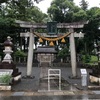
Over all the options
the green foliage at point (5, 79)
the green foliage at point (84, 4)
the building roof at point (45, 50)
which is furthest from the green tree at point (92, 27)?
the green foliage at point (5, 79)

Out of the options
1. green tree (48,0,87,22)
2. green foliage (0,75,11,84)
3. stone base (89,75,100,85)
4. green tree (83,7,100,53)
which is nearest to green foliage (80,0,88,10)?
green tree (48,0,87,22)

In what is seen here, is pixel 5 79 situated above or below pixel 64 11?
below

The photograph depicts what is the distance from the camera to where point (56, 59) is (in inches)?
1561

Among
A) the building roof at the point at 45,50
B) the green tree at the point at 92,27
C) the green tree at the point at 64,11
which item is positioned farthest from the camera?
the building roof at the point at 45,50

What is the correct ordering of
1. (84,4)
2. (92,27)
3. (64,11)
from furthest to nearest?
(84,4), (64,11), (92,27)

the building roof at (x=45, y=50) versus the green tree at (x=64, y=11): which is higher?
the green tree at (x=64, y=11)

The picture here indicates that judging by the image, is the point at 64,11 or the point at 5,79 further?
the point at 64,11

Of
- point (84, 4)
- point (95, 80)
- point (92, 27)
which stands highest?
point (84, 4)

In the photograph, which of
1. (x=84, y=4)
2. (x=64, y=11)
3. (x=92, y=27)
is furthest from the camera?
(x=84, y=4)

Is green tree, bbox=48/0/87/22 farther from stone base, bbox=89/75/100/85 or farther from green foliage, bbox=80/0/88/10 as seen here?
stone base, bbox=89/75/100/85

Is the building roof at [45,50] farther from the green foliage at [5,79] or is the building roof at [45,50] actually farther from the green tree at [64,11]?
the green foliage at [5,79]

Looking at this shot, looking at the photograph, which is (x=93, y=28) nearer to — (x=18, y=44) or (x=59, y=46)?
(x=59, y=46)

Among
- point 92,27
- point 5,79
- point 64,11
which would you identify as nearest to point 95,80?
point 5,79

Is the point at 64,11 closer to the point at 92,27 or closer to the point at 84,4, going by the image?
the point at 92,27
